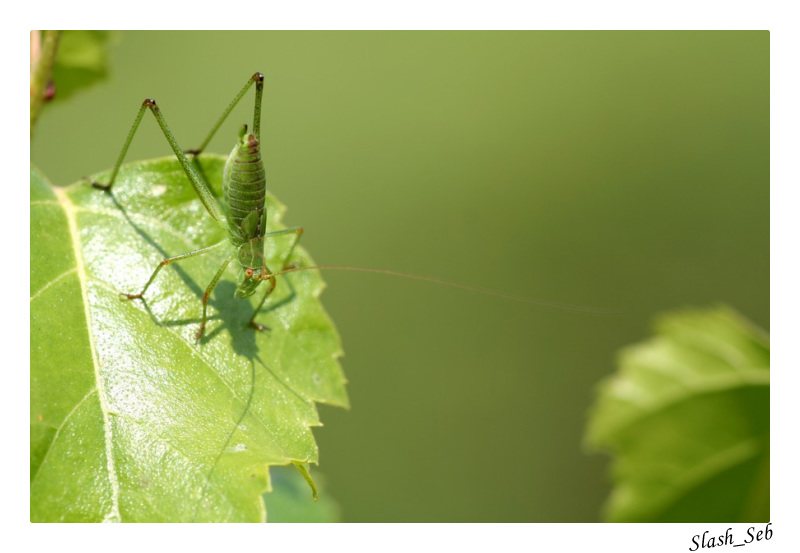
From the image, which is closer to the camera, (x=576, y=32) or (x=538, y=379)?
(x=538, y=379)

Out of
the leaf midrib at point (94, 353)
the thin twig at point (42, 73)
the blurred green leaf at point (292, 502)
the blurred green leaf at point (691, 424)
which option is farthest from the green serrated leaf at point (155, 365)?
the blurred green leaf at point (691, 424)

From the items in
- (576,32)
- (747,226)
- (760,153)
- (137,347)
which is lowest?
(137,347)

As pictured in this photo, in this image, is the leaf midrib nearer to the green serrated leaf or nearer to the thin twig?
the green serrated leaf

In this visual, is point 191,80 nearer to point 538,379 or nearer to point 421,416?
point 421,416

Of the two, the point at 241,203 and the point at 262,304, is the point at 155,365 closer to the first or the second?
the point at 262,304

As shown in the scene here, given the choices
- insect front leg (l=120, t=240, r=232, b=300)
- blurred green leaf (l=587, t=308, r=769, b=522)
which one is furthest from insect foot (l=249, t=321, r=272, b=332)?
blurred green leaf (l=587, t=308, r=769, b=522)

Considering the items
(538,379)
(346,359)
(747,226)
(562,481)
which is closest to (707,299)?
(747,226)
